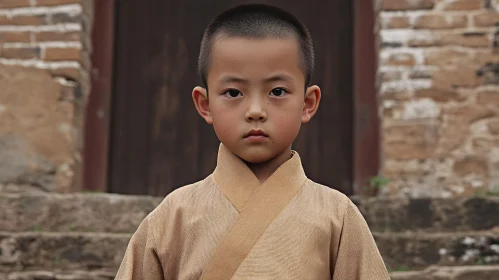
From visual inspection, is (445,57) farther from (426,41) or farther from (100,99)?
(100,99)

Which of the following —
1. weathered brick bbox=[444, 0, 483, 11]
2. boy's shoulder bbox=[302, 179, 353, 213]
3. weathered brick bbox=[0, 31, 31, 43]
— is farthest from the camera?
weathered brick bbox=[0, 31, 31, 43]

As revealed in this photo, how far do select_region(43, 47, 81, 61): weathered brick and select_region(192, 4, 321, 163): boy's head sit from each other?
272cm

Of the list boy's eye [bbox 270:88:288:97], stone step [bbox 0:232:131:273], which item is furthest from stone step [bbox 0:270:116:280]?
boy's eye [bbox 270:88:288:97]

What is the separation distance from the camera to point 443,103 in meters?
4.11

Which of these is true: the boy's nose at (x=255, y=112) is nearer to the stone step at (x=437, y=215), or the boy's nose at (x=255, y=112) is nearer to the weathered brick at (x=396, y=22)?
the stone step at (x=437, y=215)

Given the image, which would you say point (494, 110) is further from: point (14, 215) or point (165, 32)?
point (14, 215)

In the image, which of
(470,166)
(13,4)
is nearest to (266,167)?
(470,166)

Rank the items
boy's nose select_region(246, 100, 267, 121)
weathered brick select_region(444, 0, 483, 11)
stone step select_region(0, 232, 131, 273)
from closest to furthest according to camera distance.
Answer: boy's nose select_region(246, 100, 267, 121)
stone step select_region(0, 232, 131, 273)
weathered brick select_region(444, 0, 483, 11)

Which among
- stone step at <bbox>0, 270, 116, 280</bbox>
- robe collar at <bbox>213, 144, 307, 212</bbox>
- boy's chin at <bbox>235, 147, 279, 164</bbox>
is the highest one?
boy's chin at <bbox>235, 147, 279, 164</bbox>

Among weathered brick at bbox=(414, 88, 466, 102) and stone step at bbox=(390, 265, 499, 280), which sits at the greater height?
weathered brick at bbox=(414, 88, 466, 102)

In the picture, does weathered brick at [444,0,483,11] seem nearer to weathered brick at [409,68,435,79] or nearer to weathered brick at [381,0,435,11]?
weathered brick at [381,0,435,11]

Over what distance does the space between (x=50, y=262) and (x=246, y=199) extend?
1740mm

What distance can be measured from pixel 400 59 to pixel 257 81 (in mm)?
2714

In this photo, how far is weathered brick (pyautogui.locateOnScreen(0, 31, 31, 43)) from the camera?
14.0 ft
